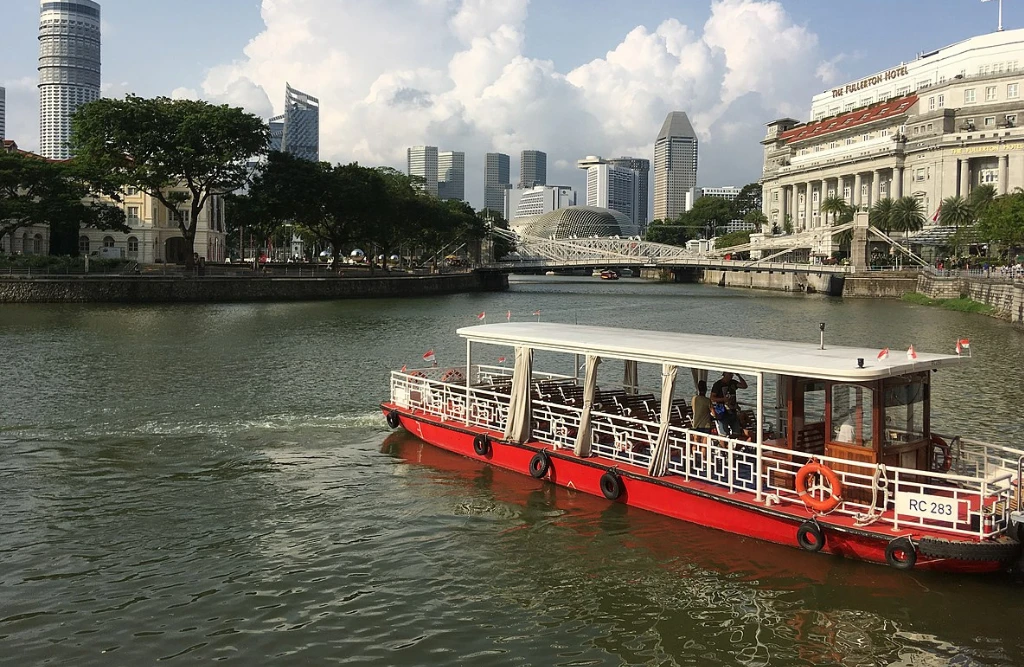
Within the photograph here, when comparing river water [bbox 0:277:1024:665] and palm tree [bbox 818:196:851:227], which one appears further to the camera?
palm tree [bbox 818:196:851:227]

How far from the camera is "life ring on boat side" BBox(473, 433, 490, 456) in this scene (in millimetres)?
18094

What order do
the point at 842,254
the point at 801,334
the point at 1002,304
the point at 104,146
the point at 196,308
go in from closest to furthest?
the point at 801,334
the point at 1002,304
the point at 196,308
the point at 104,146
the point at 842,254

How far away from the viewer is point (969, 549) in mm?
11477

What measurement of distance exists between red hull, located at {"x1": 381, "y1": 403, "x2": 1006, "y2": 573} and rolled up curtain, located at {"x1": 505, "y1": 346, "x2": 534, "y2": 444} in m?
0.27

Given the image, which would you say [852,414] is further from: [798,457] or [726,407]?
[726,407]

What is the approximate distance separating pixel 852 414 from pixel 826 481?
106 cm

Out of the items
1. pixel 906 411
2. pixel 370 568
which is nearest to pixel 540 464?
pixel 370 568

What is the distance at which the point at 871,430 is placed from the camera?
12.9 meters

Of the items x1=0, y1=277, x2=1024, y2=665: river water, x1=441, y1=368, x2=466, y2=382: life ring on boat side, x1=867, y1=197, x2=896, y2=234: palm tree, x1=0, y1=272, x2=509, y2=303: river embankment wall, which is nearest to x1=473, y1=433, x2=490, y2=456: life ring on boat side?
x1=0, y1=277, x2=1024, y2=665: river water

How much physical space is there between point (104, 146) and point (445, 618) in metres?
64.6

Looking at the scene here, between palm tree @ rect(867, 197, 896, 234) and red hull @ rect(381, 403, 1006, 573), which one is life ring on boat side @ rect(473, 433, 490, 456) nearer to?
red hull @ rect(381, 403, 1006, 573)

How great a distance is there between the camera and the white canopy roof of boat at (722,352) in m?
12.9

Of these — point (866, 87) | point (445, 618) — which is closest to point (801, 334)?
point (445, 618)

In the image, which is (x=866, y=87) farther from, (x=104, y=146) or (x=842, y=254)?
(x=104, y=146)
